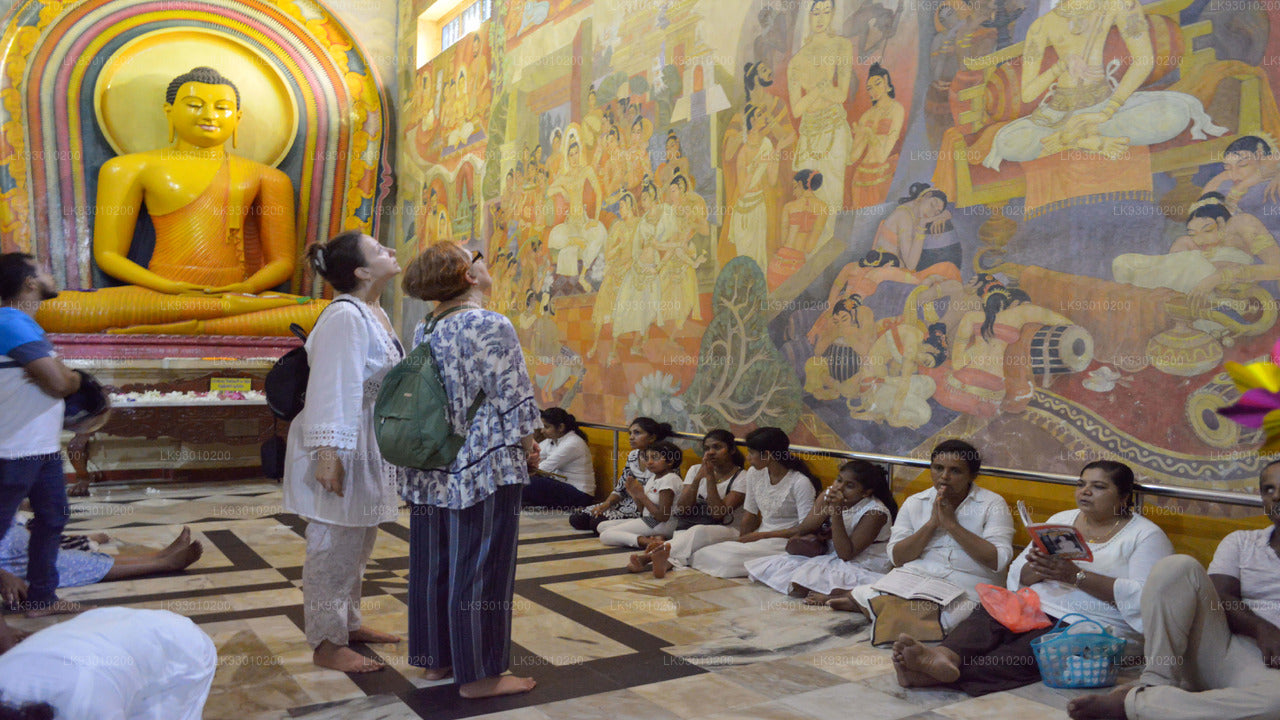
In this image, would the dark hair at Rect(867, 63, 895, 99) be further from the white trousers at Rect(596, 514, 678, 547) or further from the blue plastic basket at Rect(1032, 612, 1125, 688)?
the blue plastic basket at Rect(1032, 612, 1125, 688)

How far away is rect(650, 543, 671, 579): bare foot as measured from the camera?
→ 4832 millimetres

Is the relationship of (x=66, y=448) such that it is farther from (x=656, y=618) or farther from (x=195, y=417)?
(x=656, y=618)

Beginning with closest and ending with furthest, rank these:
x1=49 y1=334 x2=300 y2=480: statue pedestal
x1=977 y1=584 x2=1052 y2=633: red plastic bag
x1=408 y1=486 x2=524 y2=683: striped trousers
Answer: x1=408 y1=486 x2=524 y2=683: striped trousers
x1=977 y1=584 x2=1052 y2=633: red plastic bag
x1=49 y1=334 x2=300 y2=480: statue pedestal

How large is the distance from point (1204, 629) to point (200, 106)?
10.1m

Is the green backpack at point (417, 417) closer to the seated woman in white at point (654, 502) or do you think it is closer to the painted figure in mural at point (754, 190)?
the seated woman in white at point (654, 502)

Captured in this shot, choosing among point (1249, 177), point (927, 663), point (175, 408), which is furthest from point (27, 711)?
point (175, 408)

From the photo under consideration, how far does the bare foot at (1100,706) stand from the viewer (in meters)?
2.80

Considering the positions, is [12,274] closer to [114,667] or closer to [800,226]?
[114,667]

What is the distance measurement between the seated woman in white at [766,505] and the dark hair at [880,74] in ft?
6.14

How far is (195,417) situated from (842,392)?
242 inches

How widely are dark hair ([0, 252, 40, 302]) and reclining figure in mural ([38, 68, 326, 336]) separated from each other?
18.5 feet

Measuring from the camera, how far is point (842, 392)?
199 inches

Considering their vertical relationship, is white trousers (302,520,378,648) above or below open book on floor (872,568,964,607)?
above

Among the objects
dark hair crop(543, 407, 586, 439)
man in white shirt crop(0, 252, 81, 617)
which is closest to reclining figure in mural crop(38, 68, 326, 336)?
dark hair crop(543, 407, 586, 439)
